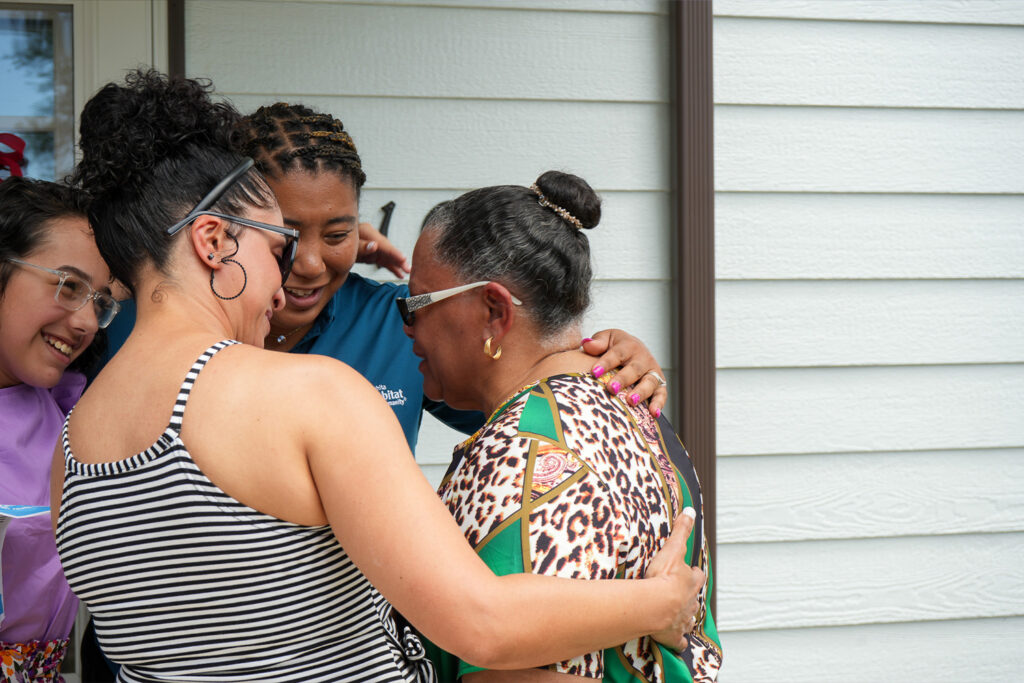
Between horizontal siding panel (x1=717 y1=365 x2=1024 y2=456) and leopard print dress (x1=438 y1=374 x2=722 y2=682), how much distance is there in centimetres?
136

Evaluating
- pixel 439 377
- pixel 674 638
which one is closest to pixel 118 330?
pixel 439 377

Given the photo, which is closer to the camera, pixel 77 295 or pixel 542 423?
pixel 542 423

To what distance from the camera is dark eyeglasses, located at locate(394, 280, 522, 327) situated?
1.54 meters

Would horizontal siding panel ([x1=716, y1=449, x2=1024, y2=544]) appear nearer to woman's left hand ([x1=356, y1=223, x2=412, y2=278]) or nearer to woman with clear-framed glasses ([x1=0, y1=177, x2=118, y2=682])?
woman's left hand ([x1=356, y1=223, x2=412, y2=278])

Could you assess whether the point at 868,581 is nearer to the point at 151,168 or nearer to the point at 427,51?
the point at 427,51

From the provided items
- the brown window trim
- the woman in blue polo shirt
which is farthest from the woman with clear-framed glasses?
the brown window trim

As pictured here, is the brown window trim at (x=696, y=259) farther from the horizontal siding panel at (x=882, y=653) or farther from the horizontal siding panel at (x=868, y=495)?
the horizontal siding panel at (x=882, y=653)

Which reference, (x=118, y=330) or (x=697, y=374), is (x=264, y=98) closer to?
(x=118, y=330)

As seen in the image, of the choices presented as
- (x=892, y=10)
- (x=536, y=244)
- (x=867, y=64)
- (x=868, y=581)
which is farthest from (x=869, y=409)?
(x=536, y=244)

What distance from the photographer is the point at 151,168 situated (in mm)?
1179

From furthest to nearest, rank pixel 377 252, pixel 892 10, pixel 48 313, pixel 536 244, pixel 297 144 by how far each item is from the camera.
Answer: pixel 892 10, pixel 377 252, pixel 297 144, pixel 48 313, pixel 536 244

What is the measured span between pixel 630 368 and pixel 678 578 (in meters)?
0.48

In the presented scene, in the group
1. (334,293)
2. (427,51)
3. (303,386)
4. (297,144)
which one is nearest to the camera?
(303,386)

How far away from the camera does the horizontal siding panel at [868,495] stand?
2.72 m
